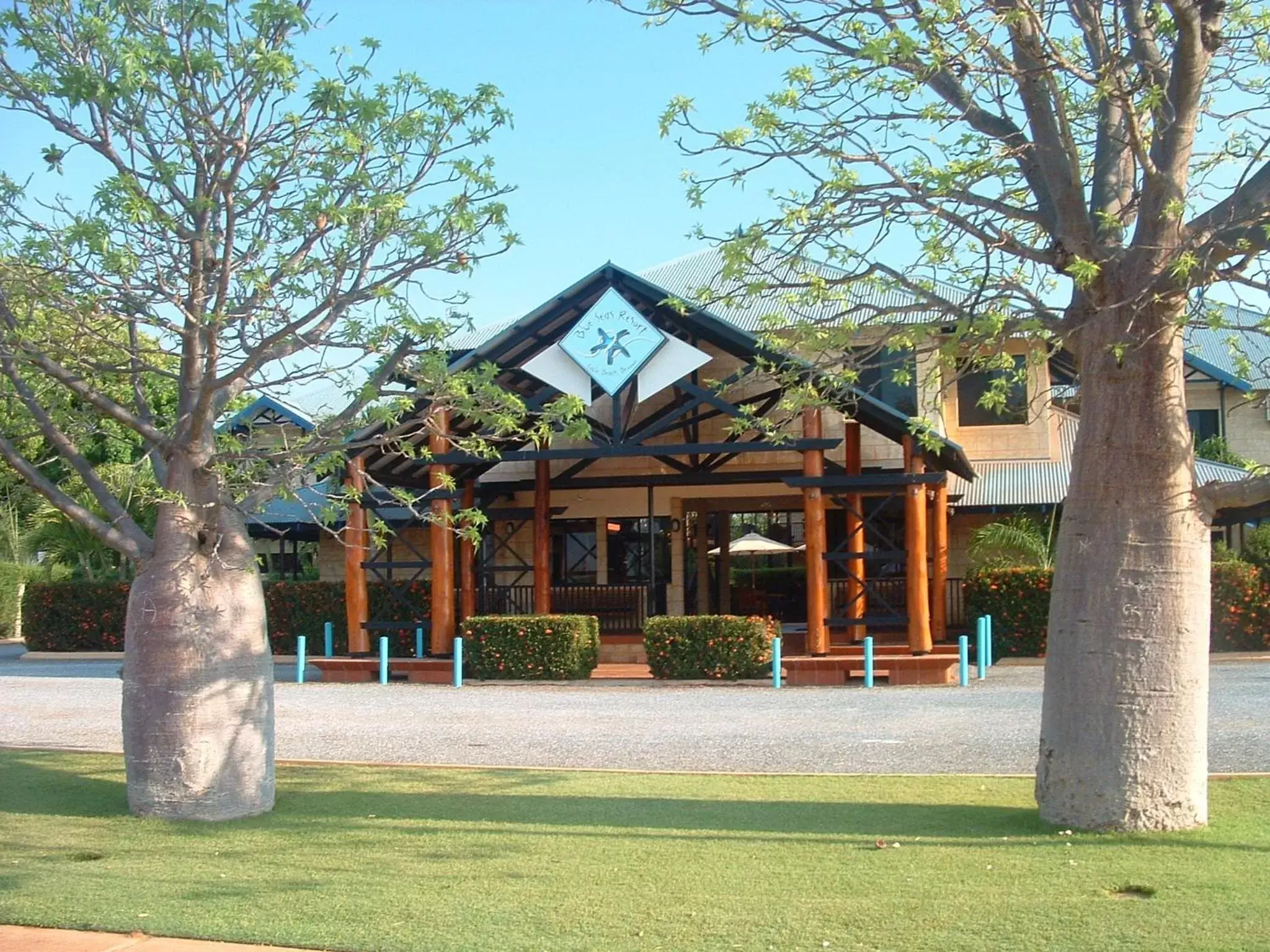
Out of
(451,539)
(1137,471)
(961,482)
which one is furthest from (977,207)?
(961,482)

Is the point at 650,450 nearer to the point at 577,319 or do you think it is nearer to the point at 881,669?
the point at 577,319

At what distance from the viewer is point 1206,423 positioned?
35.0 meters

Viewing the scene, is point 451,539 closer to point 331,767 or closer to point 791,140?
point 331,767

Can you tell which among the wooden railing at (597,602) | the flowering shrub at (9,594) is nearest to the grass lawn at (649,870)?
the wooden railing at (597,602)

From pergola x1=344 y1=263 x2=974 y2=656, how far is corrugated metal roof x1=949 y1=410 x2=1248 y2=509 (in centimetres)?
112

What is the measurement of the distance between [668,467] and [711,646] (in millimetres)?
5789

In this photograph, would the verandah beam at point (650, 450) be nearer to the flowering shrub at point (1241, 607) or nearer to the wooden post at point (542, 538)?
the wooden post at point (542, 538)

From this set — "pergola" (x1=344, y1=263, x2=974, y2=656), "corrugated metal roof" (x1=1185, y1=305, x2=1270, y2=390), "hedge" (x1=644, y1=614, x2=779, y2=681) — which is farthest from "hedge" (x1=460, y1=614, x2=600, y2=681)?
"corrugated metal roof" (x1=1185, y1=305, x2=1270, y2=390)

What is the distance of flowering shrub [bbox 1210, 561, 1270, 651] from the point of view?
20.1m

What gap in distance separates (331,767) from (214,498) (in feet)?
9.71

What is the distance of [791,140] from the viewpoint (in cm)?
860

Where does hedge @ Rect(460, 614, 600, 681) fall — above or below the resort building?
below

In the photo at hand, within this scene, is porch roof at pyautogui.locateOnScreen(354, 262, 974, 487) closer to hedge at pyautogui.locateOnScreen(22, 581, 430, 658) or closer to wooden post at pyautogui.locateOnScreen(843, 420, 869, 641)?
wooden post at pyautogui.locateOnScreen(843, 420, 869, 641)

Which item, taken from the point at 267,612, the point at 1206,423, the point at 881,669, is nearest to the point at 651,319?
the point at 881,669
